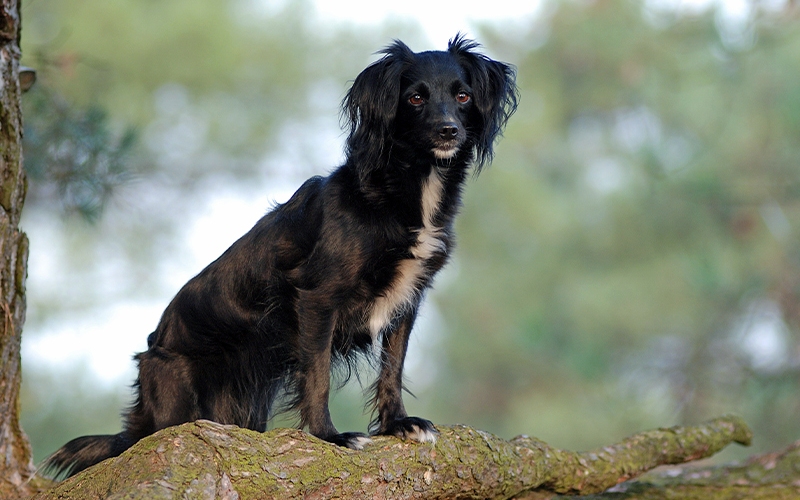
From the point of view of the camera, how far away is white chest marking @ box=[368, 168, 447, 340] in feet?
11.6

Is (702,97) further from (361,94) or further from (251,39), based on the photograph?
(361,94)

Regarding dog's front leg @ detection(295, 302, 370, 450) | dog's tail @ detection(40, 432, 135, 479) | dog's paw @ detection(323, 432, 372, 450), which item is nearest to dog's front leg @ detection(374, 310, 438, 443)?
dog's paw @ detection(323, 432, 372, 450)

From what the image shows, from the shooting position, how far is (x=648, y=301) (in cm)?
1141

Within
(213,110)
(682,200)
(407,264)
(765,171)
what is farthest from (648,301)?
(407,264)

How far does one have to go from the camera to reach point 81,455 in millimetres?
3570

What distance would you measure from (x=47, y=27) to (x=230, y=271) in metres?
8.96

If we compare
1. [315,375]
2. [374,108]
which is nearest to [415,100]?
[374,108]

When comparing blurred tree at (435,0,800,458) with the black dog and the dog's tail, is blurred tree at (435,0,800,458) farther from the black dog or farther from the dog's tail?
the dog's tail

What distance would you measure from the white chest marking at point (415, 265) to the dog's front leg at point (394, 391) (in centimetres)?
16

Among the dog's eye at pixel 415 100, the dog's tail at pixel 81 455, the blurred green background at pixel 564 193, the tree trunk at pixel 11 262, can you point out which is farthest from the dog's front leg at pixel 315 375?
the blurred green background at pixel 564 193

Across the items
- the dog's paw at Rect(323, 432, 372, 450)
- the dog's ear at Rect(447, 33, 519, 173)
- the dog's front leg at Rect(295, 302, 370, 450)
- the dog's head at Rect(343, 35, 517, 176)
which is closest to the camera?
the dog's paw at Rect(323, 432, 372, 450)

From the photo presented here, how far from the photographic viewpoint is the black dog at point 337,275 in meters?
3.47

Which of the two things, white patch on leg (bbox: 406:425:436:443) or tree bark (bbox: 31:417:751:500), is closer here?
tree bark (bbox: 31:417:751:500)

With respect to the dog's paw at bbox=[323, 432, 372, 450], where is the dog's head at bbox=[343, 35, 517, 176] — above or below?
above
